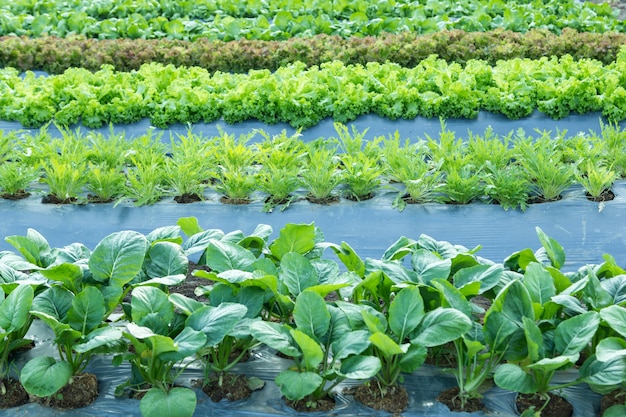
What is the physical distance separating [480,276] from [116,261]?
4.83 feet

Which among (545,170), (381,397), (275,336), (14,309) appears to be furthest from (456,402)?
(545,170)

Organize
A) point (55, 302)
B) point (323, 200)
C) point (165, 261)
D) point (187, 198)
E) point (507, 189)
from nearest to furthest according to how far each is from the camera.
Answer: point (55, 302) → point (165, 261) → point (507, 189) → point (323, 200) → point (187, 198)

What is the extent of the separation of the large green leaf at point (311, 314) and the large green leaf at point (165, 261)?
2.08 feet

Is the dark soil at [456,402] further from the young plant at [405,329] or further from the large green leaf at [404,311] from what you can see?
the large green leaf at [404,311]

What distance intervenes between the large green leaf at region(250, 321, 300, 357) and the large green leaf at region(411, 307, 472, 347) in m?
0.45

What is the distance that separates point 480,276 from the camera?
297cm

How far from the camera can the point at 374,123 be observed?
643 centimetres

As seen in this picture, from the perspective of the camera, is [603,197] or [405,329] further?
[603,197]

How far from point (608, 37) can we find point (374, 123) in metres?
3.93

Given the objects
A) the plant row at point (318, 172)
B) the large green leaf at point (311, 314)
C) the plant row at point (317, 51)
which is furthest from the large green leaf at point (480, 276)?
the plant row at point (317, 51)

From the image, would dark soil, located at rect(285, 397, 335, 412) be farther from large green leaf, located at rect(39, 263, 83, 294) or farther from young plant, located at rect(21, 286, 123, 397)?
large green leaf, located at rect(39, 263, 83, 294)

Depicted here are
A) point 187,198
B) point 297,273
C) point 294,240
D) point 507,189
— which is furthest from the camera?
point 187,198

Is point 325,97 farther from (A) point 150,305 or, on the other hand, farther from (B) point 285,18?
(A) point 150,305

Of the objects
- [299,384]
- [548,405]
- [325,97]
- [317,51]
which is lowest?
[548,405]
